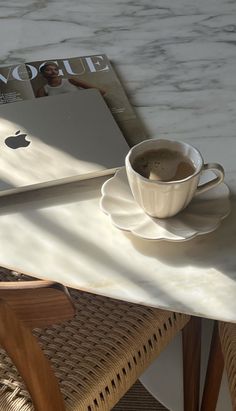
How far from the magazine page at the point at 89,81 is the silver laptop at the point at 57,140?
22 millimetres

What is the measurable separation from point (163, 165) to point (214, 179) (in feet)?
0.22

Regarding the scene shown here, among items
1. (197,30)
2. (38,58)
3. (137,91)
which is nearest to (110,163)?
(137,91)

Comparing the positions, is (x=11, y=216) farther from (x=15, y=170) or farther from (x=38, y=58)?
(x=38, y=58)

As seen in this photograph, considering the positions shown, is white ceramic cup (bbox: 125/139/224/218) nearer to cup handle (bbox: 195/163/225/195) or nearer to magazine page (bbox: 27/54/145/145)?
cup handle (bbox: 195/163/225/195)

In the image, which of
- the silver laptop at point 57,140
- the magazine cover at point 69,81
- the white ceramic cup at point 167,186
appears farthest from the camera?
the magazine cover at point 69,81

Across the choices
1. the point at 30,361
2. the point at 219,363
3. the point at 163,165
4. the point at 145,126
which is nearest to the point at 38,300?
the point at 30,361

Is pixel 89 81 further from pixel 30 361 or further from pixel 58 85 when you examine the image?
pixel 30 361

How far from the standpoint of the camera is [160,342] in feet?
3.44

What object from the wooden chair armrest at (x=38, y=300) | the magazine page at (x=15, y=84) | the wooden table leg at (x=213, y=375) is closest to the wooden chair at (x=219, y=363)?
the wooden table leg at (x=213, y=375)

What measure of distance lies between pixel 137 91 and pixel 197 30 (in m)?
0.23

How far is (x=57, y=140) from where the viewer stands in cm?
97

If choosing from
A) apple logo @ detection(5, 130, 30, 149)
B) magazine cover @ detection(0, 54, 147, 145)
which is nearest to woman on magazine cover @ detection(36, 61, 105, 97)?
magazine cover @ detection(0, 54, 147, 145)

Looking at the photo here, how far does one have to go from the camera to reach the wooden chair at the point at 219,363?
3.30 ft

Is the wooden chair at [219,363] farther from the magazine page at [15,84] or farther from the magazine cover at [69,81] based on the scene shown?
the magazine page at [15,84]
